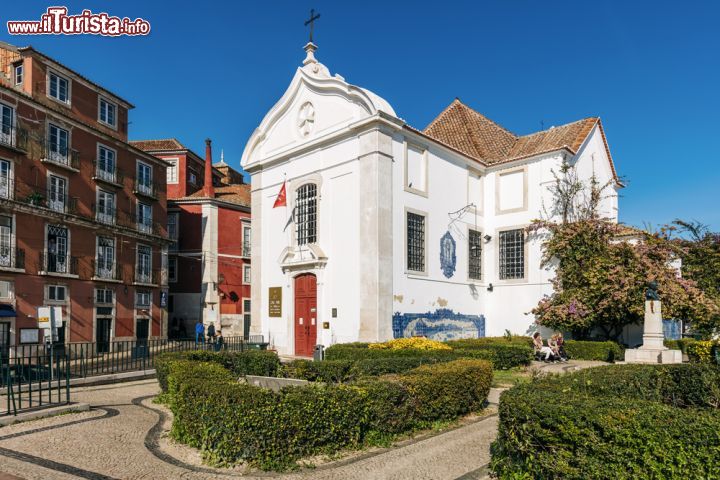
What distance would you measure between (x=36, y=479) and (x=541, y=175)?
71.6 ft

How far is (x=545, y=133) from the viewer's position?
1040 inches

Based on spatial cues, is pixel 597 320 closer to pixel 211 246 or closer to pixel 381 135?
pixel 381 135

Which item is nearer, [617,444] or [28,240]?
[617,444]

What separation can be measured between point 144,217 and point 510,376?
24.9 meters

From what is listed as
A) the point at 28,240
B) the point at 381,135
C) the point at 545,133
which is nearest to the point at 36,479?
the point at 381,135

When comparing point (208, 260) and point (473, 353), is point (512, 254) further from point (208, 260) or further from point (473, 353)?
point (208, 260)

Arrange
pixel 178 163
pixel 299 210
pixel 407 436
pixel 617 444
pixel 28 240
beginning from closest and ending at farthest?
pixel 617 444 → pixel 407 436 → pixel 299 210 → pixel 28 240 → pixel 178 163

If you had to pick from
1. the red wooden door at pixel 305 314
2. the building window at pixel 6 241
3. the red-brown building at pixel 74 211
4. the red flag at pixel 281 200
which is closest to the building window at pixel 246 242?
the red-brown building at pixel 74 211

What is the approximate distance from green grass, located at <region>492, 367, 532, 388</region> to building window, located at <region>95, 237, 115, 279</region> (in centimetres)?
2179

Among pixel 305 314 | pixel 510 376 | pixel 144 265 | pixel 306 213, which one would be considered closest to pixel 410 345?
pixel 510 376

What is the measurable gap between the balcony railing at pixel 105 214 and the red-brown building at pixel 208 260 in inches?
247

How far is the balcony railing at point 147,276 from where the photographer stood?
3150cm

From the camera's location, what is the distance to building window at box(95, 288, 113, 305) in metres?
28.4

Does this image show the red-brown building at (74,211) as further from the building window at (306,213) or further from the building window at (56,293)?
the building window at (306,213)
